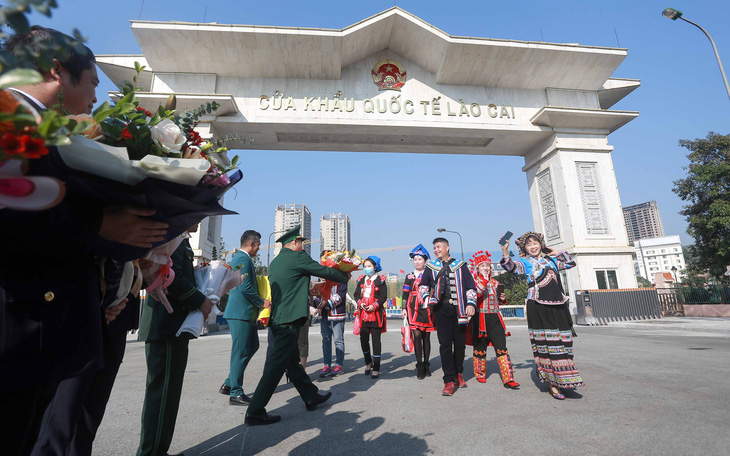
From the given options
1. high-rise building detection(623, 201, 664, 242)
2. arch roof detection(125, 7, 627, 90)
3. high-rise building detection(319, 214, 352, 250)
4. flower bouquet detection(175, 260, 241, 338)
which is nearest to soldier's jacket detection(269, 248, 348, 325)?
flower bouquet detection(175, 260, 241, 338)

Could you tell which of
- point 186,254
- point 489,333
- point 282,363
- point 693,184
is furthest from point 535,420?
point 693,184

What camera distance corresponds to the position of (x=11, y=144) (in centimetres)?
78

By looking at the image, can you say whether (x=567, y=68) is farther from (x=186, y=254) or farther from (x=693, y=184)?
(x=186, y=254)

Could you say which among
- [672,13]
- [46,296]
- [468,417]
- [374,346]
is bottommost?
[468,417]

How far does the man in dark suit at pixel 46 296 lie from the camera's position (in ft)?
3.30

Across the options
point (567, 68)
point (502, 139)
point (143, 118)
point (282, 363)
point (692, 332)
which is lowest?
point (692, 332)

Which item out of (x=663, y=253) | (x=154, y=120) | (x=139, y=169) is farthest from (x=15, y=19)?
(x=663, y=253)

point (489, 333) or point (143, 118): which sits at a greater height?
point (143, 118)

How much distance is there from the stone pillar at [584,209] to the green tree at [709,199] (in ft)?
27.2

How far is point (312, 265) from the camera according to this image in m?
Result: 3.73

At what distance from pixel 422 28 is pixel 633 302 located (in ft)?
54.8

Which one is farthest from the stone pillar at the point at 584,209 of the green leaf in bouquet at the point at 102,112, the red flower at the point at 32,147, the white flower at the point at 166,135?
the red flower at the point at 32,147

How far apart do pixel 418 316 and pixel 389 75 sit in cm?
1646

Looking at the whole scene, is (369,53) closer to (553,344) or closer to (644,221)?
(553,344)
